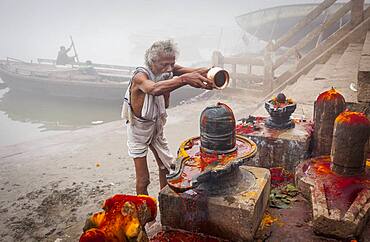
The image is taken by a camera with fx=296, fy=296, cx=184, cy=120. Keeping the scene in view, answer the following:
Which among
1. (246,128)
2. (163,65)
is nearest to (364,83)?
(246,128)

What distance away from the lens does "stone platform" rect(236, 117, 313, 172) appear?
3477 mm

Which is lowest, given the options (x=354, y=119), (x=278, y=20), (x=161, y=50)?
(x=354, y=119)

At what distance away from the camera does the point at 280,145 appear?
3.52 metres

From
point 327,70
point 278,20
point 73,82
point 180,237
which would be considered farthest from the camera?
point 278,20

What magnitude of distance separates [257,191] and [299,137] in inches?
50.5

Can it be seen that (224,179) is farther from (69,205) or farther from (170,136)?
(170,136)

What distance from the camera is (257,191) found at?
2.51 meters

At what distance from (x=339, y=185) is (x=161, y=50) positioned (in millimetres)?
2249

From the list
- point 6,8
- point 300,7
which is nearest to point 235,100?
point 300,7

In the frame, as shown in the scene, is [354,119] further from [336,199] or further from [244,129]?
[244,129]

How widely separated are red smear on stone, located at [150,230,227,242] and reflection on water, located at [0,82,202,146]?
41.9 feet

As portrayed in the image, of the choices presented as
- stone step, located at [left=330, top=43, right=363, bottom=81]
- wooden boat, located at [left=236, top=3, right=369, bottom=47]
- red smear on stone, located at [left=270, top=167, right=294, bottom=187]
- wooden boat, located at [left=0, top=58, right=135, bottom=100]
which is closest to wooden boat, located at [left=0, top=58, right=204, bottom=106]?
wooden boat, located at [left=0, top=58, right=135, bottom=100]

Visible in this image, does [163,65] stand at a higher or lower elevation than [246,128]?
higher

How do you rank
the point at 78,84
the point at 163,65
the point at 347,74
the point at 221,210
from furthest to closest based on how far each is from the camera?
the point at 78,84 → the point at 347,74 → the point at 163,65 → the point at 221,210
